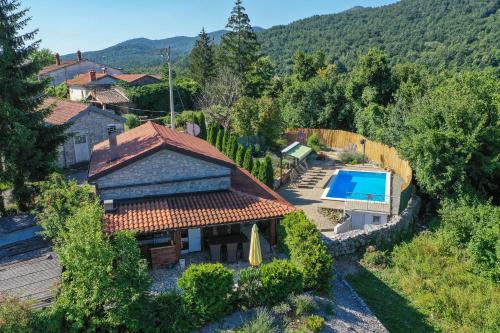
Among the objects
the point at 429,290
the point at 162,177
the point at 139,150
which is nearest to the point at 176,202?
the point at 162,177

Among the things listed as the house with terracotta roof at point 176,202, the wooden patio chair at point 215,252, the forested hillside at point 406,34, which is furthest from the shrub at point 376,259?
the forested hillside at point 406,34

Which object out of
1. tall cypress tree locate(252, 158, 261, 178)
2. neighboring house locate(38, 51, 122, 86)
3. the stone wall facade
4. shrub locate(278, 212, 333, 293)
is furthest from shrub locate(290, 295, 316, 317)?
neighboring house locate(38, 51, 122, 86)

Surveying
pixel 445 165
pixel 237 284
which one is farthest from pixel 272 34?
pixel 237 284

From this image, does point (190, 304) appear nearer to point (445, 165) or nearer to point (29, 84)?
point (29, 84)

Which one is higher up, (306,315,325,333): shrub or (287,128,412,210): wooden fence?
(287,128,412,210): wooden fence

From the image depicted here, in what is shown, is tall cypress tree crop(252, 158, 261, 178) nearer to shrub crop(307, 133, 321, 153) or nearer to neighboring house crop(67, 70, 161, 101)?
Answer: shrub crop(307, 133, 321, 153)

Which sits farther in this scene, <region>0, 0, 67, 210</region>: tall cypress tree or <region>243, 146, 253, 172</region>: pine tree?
<region>243, 146, 253, 172</region>: pine tree

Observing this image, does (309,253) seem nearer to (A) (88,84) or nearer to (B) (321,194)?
(B) (321,194)
